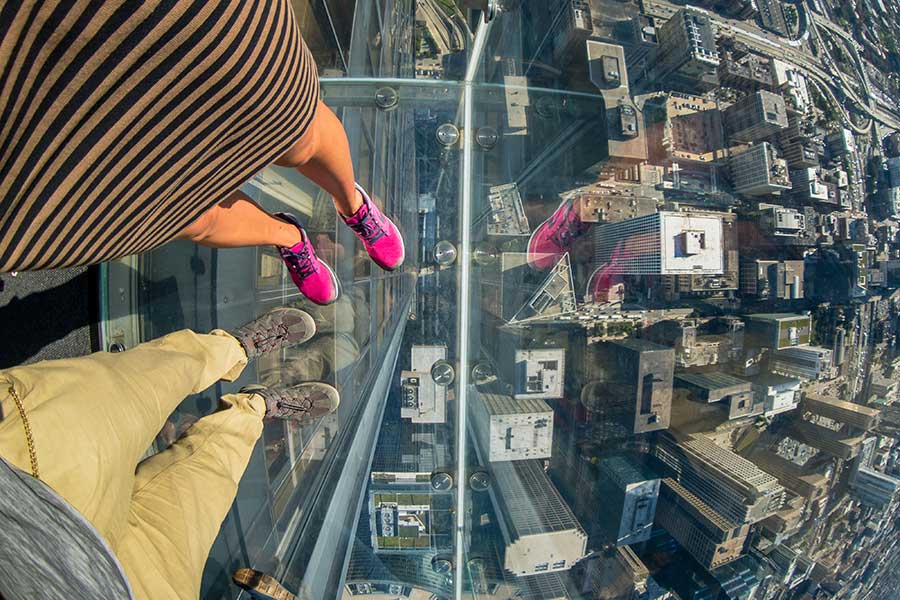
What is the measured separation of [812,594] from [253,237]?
8111 millimetres

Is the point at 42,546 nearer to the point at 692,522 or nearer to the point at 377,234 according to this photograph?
the point at 377,234

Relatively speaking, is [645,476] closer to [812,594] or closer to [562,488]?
[562,488]

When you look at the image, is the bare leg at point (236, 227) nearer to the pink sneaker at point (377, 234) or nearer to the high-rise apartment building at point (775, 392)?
the pink sneaker at point (377, 234)

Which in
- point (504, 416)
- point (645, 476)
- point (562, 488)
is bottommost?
point (645, 476)

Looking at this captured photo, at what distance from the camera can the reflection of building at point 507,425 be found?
1.30m

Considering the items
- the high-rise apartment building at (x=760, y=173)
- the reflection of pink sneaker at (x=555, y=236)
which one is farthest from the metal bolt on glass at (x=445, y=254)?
the high-rise apartment building at (x=760, y=173)

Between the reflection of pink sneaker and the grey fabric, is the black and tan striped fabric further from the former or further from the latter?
the reflection of pink sneaker

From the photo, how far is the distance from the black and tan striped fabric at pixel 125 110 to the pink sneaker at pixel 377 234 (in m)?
0.65

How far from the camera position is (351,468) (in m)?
1.20

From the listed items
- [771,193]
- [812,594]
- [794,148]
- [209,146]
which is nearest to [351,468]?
[209,146]

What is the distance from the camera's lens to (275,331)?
4.16 ft

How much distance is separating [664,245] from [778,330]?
0.93 m

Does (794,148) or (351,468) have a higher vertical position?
(794,148)

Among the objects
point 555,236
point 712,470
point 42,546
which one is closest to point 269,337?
point 42,546
